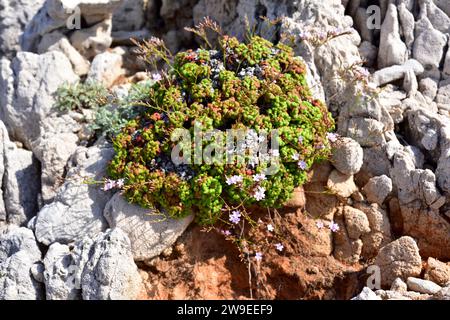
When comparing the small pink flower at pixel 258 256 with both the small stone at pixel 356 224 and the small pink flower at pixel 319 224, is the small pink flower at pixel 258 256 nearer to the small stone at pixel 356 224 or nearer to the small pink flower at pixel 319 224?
the small pink flower at pixel 319 224

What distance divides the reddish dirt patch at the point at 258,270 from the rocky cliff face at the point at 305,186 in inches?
0.6

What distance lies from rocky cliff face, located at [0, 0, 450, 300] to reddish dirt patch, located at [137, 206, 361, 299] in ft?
0.05

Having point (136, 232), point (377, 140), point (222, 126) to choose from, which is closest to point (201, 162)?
point (222, 126)

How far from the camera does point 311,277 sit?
6.84 m

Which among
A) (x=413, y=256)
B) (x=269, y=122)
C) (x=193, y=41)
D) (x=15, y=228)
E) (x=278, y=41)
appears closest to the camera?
(x=413, y=256)

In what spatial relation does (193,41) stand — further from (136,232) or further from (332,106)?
(136,232)

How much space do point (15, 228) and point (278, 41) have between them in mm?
4289

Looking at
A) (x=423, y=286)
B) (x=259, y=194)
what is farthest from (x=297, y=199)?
(x=423, y=286)

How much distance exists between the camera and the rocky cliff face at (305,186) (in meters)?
6.71

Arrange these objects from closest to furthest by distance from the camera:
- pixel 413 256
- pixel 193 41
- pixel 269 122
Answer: pixel 413 256, pixel 269 122, pixel 193 41

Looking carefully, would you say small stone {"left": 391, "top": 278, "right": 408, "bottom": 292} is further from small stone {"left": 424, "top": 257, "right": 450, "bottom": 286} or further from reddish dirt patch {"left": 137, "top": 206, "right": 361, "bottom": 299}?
reddish dirt patch {"left": 137, "top": 206, "right": 361, "bottom": 299}

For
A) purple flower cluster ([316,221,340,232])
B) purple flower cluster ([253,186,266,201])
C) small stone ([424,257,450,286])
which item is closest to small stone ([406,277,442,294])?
small stone ([424,257,450,286])

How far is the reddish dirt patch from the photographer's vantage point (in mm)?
6773

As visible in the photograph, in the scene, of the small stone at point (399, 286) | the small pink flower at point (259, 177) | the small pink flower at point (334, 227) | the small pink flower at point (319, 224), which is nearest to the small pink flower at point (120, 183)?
the small pink flower at point (259, 177)
